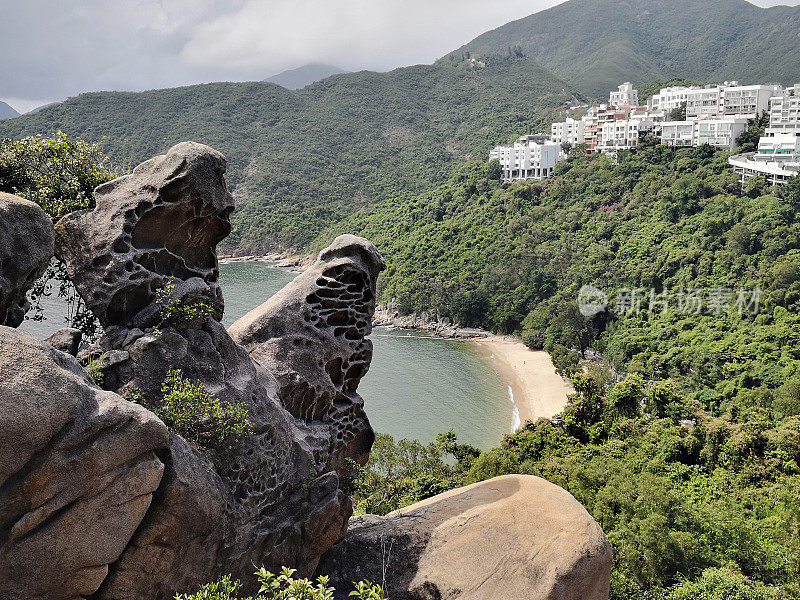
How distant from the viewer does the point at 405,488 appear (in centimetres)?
1439

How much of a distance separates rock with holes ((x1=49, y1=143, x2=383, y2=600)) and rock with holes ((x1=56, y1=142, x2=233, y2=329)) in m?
0.01

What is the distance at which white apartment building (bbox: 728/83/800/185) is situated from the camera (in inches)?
1364

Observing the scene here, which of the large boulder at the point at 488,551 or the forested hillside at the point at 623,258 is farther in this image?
the forested hillside at the point at 623,258

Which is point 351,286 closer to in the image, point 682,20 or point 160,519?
point 160,519

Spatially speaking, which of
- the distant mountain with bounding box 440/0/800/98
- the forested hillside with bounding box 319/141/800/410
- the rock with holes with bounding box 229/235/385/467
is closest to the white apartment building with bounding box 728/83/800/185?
the forested hillside with bounding box 319/141/800/410

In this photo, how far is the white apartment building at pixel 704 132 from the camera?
41.3 meters

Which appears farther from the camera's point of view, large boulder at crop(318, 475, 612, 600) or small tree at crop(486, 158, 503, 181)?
small tree at crop(486, 158, 503, 181)

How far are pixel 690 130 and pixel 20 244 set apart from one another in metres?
46.0

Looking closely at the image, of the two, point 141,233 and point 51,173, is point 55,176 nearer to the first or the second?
point 51,173

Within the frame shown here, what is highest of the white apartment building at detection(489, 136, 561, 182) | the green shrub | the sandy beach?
the white apartment building at detection(489, 136, 561, 182)

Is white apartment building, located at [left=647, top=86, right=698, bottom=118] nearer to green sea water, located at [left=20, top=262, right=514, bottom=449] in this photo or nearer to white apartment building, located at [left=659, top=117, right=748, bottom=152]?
white apartment building, located at [left=659, top=117, right=748, bottom=152]

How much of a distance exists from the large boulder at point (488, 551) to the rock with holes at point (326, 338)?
1368 mm

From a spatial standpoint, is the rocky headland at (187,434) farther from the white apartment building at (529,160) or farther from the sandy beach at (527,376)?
the white apartment building at (529,160)

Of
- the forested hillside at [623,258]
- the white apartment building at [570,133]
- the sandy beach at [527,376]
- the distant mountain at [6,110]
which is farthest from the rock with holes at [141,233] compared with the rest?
the distant mountain at [6,110]
